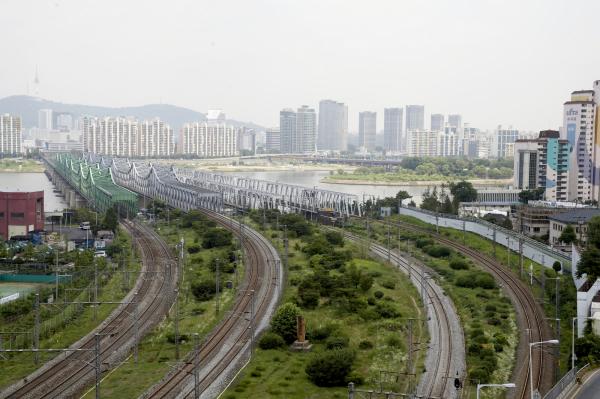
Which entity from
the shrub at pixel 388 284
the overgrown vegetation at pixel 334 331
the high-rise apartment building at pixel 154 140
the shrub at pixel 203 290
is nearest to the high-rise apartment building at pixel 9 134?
the high-rise apartment building at pixel 154 140

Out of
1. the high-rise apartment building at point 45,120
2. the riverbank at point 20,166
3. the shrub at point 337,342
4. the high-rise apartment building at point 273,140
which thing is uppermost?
the high-rise apartment building at point 45,120

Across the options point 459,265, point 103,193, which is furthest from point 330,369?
point 103,193

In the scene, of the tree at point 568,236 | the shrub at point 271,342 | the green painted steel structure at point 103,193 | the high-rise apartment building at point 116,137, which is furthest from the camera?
the high-rise apartment building at point 116,137

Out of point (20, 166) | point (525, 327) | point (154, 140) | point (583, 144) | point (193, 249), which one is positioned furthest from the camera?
point (154, 140)

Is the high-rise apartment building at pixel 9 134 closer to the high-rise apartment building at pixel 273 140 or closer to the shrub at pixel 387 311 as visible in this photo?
the high-rise apartment building at pixel 273 140

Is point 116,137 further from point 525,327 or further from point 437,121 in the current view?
point 525,327
